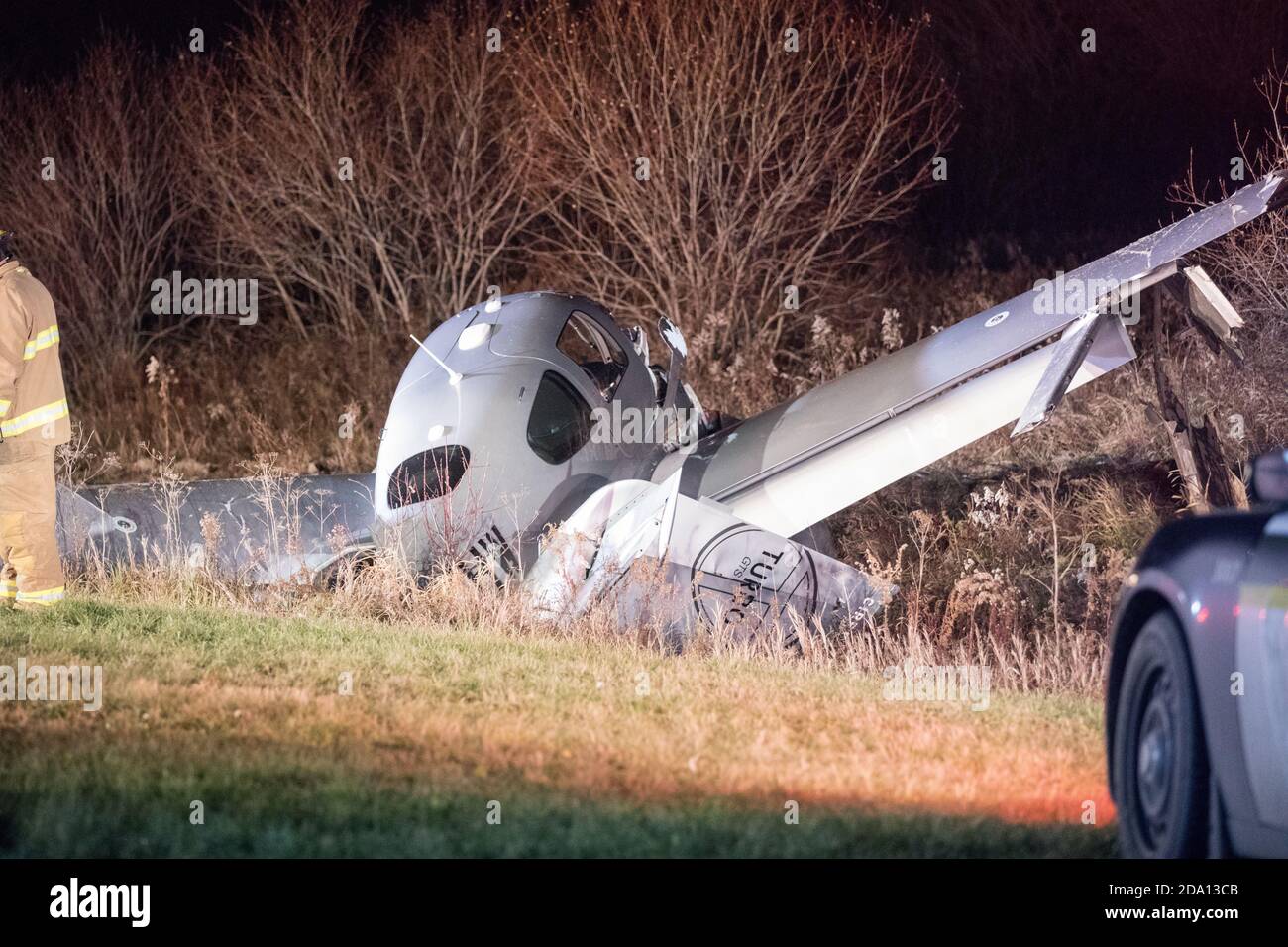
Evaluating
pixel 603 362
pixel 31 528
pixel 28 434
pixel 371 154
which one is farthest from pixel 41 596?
pixel 371 154

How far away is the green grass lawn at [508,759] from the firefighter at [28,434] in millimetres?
706

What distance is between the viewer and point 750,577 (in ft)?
27.7

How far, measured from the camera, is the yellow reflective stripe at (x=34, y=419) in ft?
26.2

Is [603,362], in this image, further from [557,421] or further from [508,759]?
[508,759]

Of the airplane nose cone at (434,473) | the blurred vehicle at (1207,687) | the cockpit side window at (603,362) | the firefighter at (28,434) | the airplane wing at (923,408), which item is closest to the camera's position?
the blurred vehicle at (1207,687)

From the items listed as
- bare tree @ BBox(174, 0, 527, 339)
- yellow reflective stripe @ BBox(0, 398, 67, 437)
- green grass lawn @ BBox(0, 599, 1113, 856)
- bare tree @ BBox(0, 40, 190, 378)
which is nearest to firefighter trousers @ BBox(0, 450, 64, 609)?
yellow reflective stripe @ BBox(0, 398, 67, 437)

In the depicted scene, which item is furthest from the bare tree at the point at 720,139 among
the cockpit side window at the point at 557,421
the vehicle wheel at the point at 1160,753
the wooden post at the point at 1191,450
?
the vehicle wheel at the point at 1160,753

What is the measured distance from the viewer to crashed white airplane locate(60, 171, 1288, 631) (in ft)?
27.9

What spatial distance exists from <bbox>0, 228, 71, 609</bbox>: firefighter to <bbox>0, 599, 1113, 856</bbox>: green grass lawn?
71cm

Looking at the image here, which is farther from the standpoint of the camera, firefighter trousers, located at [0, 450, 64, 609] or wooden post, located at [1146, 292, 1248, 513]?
wooden post, located at [1146, 292, 1248, 513]

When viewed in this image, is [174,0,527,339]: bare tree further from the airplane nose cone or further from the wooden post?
the wooden post

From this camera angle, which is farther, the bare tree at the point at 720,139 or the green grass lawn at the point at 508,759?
the bare tree at the point at 720,139

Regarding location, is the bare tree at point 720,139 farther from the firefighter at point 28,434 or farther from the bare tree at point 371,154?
the firefighter at point 28,434
